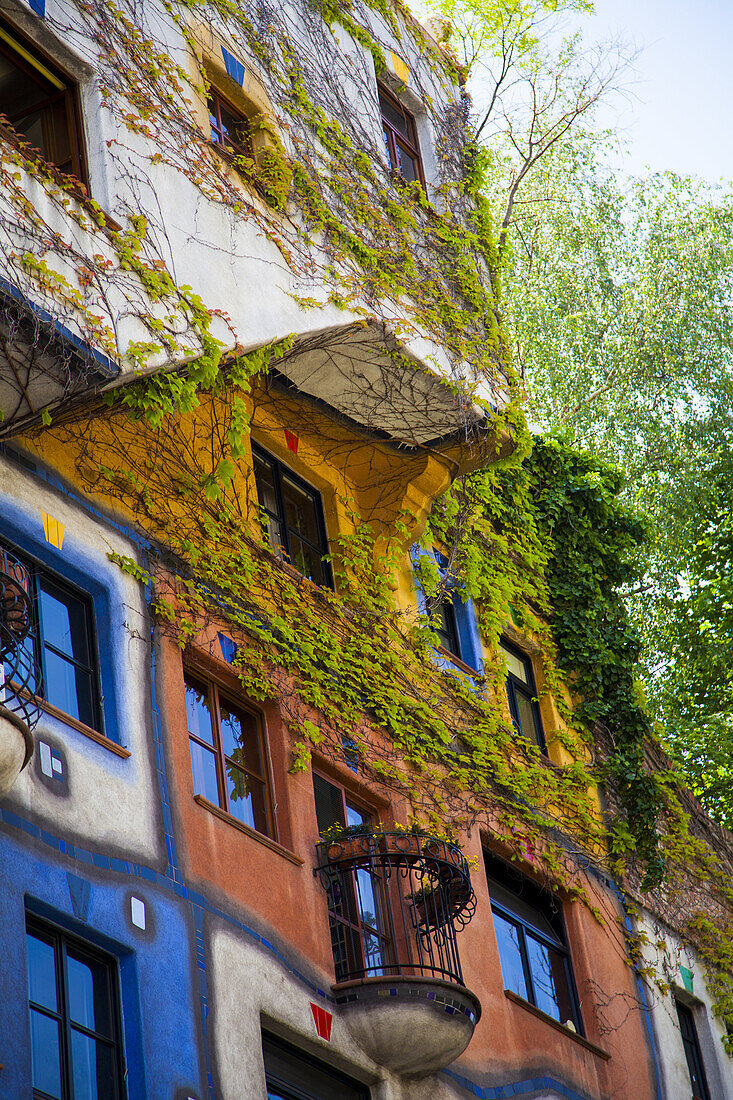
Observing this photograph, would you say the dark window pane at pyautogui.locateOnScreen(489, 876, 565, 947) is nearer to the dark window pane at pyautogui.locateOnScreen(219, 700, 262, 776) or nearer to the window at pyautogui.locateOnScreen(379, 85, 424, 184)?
the dark window pane at pyautogui.locateOnScreen(219, 700, 262, 776)

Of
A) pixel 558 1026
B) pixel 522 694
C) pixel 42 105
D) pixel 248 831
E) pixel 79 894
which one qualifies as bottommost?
pixel 79 894

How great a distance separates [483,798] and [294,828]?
134 inches

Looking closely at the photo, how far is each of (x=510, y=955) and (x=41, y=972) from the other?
674cm

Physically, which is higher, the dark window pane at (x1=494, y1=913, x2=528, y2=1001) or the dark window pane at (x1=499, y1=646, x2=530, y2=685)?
the dark window pane at (x1=499, y1=646, x2=530, y2=685)

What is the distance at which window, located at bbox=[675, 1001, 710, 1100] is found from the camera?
17234 mm

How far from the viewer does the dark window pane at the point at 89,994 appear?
360 inches

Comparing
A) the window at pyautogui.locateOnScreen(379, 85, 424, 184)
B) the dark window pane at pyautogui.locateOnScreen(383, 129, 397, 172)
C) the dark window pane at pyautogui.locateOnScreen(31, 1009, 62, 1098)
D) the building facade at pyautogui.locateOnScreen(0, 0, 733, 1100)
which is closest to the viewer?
the dark window pane at pyautogui.locateOnScreen(31, 1009, 62, 1098)

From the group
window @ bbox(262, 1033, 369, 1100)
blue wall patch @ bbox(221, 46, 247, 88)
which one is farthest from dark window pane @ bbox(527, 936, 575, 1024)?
blue wall patch @ bbox(221, 46, 247, 88)

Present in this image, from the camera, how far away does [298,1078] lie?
35.7 feet

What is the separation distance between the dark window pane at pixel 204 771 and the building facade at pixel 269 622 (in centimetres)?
3

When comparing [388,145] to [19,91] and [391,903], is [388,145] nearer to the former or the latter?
[19,91]

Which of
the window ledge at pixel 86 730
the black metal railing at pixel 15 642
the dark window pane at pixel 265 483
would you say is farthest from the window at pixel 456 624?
the black metal railing at pixel 15 642

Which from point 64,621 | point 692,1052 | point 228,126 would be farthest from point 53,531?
point 692,1052

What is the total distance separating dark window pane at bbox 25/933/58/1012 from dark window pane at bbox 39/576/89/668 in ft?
7.56
